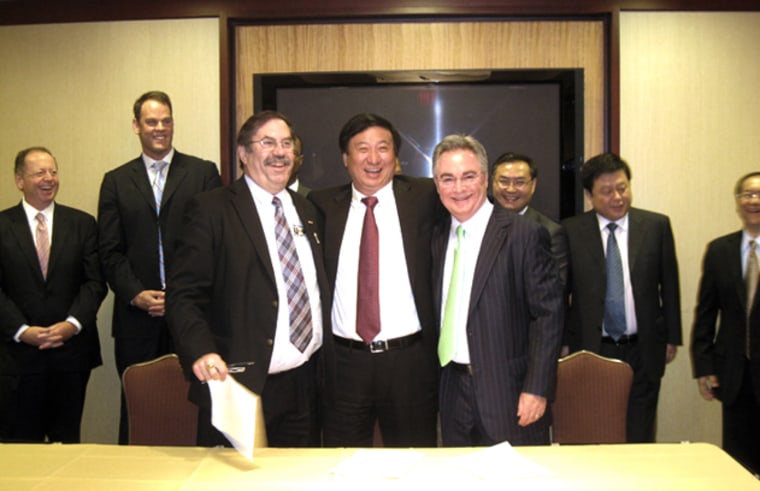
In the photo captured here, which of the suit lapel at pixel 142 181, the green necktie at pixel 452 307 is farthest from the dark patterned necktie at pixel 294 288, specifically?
the suit lapel at pixel 142 181

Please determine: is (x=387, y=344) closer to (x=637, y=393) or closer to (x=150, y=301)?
(x=150, y=301)

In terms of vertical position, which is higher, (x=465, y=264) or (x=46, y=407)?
(x=465, y=264)

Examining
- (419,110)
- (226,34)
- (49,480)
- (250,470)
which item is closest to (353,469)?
(250,470)

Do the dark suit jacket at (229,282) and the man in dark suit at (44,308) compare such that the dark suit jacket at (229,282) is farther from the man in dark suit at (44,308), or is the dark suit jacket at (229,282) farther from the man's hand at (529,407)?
the man in dark suit at (44,308)

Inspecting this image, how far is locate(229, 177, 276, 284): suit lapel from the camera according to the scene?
2.43m

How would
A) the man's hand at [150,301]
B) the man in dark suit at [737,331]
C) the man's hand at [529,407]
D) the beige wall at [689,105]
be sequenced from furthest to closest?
the beige wall at [689,105] → the man's hand at [150,301] → the man in dark suit at [737,331] → the man's hand at [529,407]

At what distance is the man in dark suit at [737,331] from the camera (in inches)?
122

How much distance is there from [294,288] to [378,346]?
1.28 feet

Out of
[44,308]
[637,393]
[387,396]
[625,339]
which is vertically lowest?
[637,393]

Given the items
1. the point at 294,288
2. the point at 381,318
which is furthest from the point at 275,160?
the point at 381,318

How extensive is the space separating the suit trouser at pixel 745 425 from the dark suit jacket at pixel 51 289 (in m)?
3.06

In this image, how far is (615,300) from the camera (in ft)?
10.8

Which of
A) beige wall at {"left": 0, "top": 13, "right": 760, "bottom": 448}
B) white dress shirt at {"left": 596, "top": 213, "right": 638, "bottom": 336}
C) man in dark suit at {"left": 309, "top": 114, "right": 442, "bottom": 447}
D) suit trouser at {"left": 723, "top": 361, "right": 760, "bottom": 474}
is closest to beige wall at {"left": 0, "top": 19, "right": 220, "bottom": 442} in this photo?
beige wall at {"left": 0, "top": 13, "right": 760, "bottom": 448}

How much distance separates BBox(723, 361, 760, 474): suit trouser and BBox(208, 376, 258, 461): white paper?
2.39 meters
